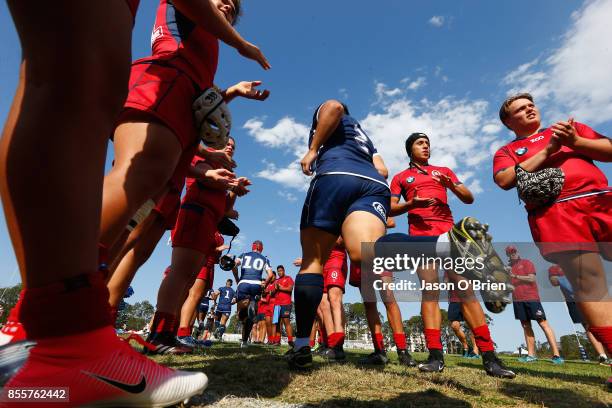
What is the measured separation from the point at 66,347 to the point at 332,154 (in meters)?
2.69

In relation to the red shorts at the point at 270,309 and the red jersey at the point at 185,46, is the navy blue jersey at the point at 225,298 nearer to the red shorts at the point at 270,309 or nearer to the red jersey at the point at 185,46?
the red shorts at the point at 270,309

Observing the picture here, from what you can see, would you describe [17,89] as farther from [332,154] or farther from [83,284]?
[332,154]

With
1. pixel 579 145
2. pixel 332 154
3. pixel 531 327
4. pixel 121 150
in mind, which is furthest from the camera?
pixel 531 327

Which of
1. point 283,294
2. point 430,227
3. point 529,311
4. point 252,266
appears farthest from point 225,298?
point 430,227

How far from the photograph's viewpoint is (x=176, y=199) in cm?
307

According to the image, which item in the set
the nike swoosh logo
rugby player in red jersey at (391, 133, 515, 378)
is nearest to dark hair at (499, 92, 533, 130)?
rugby player in red jersey at (391, 133, 515, 378)

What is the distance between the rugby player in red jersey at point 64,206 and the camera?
0.80 meters

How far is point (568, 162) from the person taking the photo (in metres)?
3.09

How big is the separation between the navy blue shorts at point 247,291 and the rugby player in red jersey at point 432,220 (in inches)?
231

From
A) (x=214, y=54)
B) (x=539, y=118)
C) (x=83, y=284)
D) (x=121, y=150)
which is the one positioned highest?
(x=539, y=118)

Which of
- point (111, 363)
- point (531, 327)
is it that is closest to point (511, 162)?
point (111, 363)

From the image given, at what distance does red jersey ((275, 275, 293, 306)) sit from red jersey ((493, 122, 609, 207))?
1076cm

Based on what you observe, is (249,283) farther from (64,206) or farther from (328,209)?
(64,206)

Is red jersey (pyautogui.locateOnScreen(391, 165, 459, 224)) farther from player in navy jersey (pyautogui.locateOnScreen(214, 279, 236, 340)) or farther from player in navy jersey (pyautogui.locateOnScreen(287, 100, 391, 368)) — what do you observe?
player in navy jersey (pyautogui.locateOnScreen(214, 279, 236, 340))
